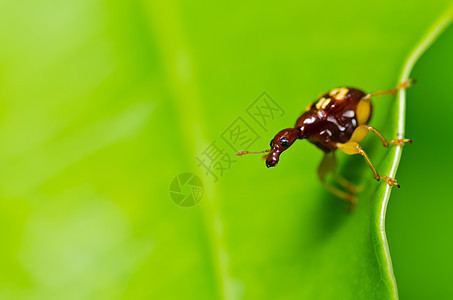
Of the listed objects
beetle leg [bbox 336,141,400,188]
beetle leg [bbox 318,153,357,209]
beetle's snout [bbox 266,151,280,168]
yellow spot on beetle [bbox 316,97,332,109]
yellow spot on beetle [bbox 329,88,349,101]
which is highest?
yellow spot on beetle [bbox 329,88,349,101]

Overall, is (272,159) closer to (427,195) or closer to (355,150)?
(355,150)

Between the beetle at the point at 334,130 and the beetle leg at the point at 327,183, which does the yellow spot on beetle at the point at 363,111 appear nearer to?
the beetle at the point at 334,130

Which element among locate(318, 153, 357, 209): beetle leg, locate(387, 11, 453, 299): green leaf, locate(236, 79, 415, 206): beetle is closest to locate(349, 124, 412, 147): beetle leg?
locate(236, 79, 415, 206): beetle

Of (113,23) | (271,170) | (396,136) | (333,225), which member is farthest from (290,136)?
(113,23)

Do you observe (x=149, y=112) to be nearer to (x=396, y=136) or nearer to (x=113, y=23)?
(x=113, y=23)

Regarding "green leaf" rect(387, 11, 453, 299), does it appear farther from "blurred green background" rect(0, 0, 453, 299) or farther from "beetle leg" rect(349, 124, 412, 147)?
"beetle leg" rect(349, 124, 412, 147)

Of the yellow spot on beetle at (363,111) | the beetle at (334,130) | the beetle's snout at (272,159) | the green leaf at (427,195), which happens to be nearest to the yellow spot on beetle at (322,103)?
the beetle at (334,130)

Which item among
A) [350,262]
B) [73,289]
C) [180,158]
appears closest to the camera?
[350,262]
